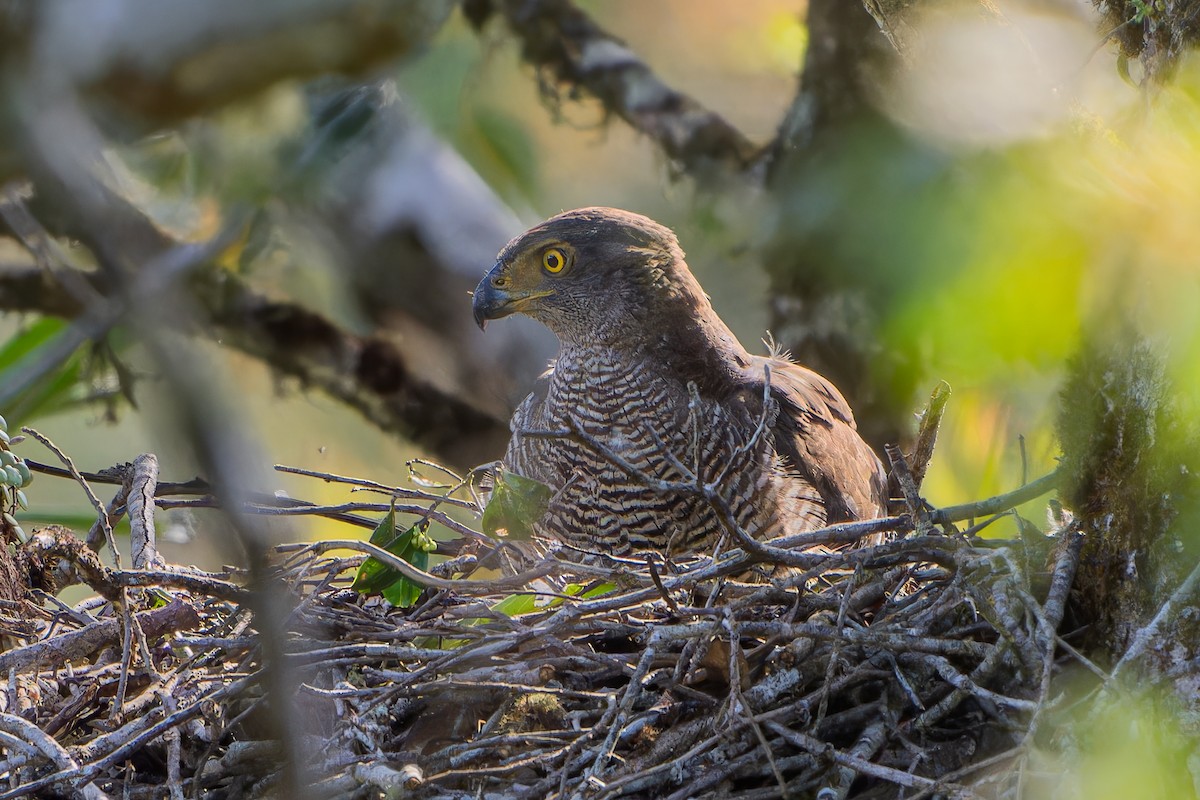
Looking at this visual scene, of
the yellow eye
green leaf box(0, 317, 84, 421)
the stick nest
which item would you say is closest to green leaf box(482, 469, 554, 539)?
the stick nest

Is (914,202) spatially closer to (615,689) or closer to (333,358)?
(615,689)

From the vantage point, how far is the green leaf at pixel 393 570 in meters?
3.27

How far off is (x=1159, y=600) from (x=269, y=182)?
371 centimetres

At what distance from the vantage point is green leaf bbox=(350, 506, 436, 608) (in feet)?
10.7

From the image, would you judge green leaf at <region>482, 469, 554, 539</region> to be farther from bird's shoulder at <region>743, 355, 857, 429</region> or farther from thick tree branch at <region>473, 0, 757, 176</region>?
thick tree branch at <region>473, 0, 757, 176</region>

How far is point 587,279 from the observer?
426 cm

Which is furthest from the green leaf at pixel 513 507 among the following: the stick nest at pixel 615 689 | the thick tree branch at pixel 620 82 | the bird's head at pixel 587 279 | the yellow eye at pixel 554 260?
the thick tree branch at pixel 620 82

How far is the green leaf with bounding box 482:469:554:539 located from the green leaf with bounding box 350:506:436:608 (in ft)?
0.80

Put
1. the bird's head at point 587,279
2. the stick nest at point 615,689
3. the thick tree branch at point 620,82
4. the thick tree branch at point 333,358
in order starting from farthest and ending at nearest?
the thick tree branch at point 620,82 < the thick tree branch at point 333,358 < the bird's head at point 587,279 < the stick nest at point 615,689

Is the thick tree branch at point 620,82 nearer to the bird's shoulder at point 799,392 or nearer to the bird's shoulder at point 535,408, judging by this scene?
the bird's shoulder at point 799,392

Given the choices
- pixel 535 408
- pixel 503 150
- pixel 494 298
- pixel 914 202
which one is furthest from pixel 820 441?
pixel 503 150

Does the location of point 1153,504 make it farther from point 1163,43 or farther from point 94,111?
point 94,111

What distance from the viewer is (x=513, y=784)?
102 inches

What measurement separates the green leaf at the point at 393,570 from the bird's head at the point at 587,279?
1.12 m
